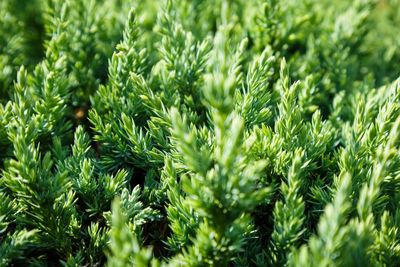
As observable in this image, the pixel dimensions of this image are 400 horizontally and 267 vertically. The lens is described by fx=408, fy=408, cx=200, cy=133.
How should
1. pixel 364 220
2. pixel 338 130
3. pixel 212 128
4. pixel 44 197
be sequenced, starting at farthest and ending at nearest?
pixel 338 130, pixel 212 128, pixel 44 197, pixel 364 220

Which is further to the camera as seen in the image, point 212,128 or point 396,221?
point 212,128

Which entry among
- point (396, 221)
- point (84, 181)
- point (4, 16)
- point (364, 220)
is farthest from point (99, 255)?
point (4, 16)

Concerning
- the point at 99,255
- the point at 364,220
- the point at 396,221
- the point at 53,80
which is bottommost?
the point at 99,255

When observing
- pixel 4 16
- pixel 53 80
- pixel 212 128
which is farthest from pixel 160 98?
pixel 4 16

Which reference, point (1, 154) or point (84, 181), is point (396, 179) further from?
point (1, 154)

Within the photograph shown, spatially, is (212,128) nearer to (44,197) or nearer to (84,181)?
(84,181)

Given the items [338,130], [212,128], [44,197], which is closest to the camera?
[44,197]

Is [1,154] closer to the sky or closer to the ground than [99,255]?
closer to the sky
